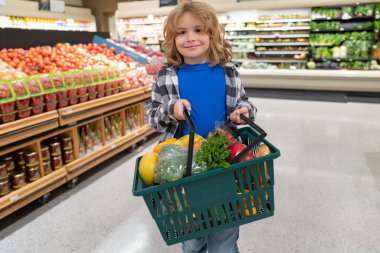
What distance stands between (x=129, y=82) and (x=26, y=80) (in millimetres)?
1676

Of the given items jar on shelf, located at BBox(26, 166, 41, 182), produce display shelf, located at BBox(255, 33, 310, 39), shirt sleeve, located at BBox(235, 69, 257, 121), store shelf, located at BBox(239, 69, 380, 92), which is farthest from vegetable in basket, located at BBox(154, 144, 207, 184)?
produce display shelf, located at BBox(255, 33, 310, 39)

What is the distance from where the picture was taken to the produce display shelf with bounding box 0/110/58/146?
7.84 feet

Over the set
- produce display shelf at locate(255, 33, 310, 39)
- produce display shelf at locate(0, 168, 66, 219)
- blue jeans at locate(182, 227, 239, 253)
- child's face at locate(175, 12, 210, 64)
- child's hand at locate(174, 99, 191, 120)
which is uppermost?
produce display shelf at locate(255, 33, 310, 39)

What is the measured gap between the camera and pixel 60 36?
4590 millimetres

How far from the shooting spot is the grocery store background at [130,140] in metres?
2.31

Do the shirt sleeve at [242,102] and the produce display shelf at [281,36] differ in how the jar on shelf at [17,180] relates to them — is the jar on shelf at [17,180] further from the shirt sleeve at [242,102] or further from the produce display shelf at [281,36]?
the produce display shelf at [281,36]

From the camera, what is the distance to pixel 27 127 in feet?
8.42

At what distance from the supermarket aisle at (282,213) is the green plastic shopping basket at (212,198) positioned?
121 cm

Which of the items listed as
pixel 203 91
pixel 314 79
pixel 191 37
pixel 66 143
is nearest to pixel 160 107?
pixel 203 91

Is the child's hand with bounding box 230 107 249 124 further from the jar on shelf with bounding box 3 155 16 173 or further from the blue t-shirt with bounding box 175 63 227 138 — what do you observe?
the jar on shelf with bounding box 3 155 16 173

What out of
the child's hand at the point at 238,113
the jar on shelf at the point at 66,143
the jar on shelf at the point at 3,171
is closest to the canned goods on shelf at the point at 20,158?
the jar on shelf at the point at 3,171

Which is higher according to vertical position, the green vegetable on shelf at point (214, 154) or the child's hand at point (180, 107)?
the child's hand at point (180, 107)

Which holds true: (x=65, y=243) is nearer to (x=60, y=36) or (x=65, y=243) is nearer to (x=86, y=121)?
(x=86, y=121)

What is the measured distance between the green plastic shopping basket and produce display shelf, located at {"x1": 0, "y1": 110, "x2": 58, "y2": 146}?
1.83 meters
